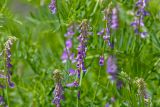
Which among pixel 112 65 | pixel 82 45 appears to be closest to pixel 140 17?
pixel 112 65

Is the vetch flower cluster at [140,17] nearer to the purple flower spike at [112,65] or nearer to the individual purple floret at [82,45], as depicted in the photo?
the purple flower spike at [112,65]

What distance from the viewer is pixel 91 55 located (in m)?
2.17

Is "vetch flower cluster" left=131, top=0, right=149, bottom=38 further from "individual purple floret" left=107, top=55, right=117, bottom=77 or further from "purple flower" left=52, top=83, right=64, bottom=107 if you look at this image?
"purple flower" left=52, top=83, right=64, bottom=107

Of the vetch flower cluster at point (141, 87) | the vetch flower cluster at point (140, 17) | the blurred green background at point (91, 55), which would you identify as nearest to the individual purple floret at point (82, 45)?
the blurred green background at point (91, 55)

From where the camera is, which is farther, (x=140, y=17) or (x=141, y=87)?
(x=140, y=17)

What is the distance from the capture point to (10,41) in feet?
5.47

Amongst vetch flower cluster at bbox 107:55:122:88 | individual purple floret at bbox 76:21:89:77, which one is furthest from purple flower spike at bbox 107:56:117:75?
individual purple floret at bbox 76:21:89:77

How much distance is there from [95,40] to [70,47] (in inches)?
11.3

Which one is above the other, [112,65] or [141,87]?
[112,65]

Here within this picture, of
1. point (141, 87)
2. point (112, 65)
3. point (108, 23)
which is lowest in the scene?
point (141, 87)

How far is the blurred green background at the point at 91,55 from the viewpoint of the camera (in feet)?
6.36

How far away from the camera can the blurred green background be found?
1939 millimetres

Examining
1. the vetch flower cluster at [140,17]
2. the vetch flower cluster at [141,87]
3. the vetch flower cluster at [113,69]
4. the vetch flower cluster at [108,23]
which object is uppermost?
the vetch flower cluster at [140,17]

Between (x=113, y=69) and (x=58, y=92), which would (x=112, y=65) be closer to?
(x=113, y=69)
